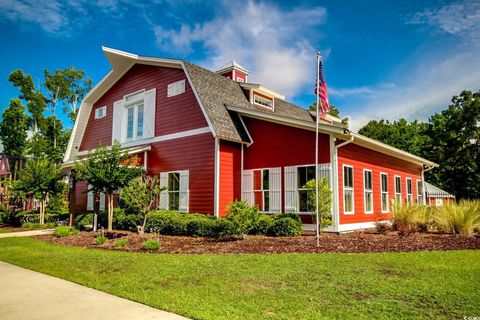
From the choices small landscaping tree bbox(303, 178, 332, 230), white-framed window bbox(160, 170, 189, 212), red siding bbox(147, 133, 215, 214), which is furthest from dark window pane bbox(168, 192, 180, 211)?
small landscaping tree bbox(303, 178, 332, 230)

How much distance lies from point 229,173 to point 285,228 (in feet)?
12.9

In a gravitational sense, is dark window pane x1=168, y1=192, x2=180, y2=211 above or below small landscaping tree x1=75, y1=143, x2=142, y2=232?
below

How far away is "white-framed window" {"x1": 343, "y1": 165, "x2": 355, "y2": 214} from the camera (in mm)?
13188

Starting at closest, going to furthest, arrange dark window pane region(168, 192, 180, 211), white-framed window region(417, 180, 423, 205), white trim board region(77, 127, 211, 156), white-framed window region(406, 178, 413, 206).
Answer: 1. white trim board region(77, 127, 211, 156)
2. dark window pane region(168, 192, 180, 211)
3. white-framed window region(406, 178, 413, 206)
4. white-framed window region(417, 180, 423, 205)

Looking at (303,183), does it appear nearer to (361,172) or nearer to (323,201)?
(323,201)

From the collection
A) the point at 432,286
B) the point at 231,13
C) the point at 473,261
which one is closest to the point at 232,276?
the point at 432,286

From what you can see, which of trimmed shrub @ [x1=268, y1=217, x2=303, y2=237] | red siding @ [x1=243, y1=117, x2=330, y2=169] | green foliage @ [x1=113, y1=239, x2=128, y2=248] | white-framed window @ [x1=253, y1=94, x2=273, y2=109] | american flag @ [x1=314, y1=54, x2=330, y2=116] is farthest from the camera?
white-framed window @ [x1=253, y1=94, x2=273, y2=109]

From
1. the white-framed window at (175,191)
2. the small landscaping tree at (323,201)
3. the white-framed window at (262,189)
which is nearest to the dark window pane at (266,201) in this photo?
the white-framed window at (262,189)

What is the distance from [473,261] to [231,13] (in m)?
10.2

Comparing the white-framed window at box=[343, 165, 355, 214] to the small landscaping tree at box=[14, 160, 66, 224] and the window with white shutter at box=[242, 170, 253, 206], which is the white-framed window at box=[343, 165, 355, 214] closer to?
the window with white shutter at box=[242, 170, 253, 206]

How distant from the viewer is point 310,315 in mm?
4148

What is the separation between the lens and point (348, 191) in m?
13.4

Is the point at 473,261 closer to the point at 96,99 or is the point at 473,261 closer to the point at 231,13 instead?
the point at 231,13

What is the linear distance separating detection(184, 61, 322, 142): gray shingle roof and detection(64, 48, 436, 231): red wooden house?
6 centimetres
